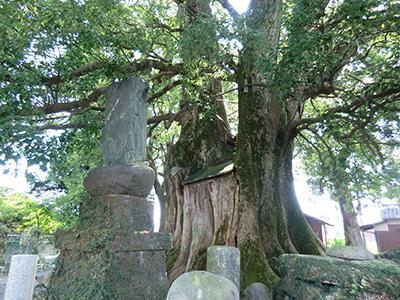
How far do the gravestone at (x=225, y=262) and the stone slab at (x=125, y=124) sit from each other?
152 cm

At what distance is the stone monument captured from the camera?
2.86 meters

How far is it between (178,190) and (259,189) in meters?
2.02

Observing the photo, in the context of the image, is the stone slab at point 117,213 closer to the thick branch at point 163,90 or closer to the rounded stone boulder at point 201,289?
the rounded stone boulder at point 201,289

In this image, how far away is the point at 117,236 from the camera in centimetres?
297

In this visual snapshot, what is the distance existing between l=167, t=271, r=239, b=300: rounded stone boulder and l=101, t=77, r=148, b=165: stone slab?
1503mm

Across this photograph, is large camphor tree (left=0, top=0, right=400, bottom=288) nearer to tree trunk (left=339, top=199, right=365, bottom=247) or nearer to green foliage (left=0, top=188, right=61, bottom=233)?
tree trunk (left=339, top=199, right=365, bottom=247)

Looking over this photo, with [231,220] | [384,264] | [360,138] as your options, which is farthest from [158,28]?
[384,264]

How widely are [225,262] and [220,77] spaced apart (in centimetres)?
418

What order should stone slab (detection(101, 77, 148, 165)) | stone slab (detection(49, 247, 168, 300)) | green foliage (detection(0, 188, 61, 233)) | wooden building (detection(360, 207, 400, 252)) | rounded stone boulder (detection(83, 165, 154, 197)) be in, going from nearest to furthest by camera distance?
stone slab (detection(49, 247, 168, 300)), rounded stone boulder (detection(83, 165, 154, 197)), stone slab (detection(101, 77, 148, 165)), wooden building (detection(360, 207, 400, 252)), green foliage (detection(0, 188, 61, 233))

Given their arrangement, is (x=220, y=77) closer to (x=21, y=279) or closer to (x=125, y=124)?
(x=125, y=124)

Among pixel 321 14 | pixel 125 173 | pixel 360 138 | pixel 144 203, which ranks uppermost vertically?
pixel 321 14

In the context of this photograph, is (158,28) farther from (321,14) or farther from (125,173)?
(125,173)

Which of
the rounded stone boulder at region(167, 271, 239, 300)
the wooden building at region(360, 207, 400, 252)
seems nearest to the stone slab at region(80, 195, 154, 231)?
the rounded stone boulder at region(167, 271, 239, 300)

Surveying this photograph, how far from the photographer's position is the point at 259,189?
16.7ft
